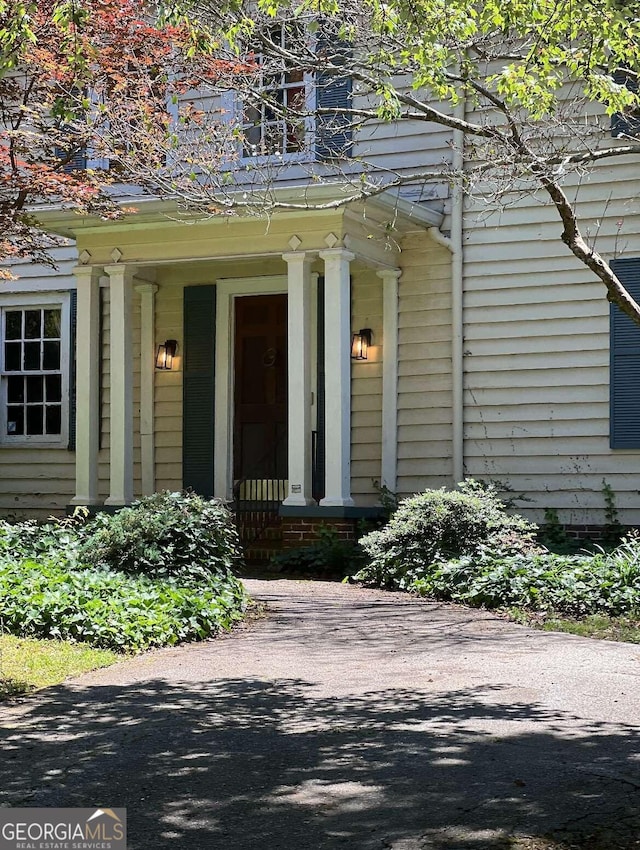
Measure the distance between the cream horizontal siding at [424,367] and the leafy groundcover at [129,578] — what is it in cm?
356

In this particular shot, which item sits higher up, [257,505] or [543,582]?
[257,505]

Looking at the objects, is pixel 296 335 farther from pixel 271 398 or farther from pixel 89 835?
pixel 89 835

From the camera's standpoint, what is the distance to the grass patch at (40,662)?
20.6 feet

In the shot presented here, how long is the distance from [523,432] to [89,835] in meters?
9.19

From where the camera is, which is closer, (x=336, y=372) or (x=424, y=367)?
(x=336, y=372)

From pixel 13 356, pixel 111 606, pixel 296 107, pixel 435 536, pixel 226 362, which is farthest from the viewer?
pixel 13 356

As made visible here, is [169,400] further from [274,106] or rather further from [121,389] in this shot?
[274,106]

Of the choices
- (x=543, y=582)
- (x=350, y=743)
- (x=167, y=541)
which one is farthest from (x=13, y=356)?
(x=350, y=743)

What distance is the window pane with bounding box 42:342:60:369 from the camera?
15.0 metres

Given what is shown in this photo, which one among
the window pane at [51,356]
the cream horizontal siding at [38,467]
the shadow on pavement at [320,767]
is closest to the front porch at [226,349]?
the cream horizontal siding at [38,467]

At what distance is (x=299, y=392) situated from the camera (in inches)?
465

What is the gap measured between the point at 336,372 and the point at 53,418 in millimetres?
4872

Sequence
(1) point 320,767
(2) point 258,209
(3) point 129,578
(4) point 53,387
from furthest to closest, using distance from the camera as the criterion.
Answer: (4) point 53,387
(2) point 258,209
(3) point 129,578
(1) point 320,767

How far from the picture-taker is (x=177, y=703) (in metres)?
5.90
